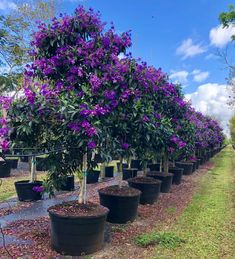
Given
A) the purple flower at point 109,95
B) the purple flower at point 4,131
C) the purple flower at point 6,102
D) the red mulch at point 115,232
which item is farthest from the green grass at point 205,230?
the purple flower at point 6,102

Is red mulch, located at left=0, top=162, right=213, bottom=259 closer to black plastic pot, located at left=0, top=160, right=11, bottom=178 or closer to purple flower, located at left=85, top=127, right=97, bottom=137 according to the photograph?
purple flower, located at left=85, top=127, right=97, bottom=137

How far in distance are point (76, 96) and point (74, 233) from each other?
1.73 m

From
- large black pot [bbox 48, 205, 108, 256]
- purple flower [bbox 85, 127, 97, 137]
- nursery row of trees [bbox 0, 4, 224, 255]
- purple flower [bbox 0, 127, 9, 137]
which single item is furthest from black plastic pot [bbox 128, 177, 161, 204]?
purple flower [bbox 0, 127, 9, 137]

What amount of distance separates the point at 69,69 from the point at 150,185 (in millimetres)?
3774

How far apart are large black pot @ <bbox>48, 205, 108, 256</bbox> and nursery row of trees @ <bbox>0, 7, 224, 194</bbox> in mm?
708

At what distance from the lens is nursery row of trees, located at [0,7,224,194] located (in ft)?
13.0

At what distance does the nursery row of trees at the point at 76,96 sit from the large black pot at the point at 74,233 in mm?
708

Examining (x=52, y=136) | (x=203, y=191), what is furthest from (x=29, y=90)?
(x=203, y=191)

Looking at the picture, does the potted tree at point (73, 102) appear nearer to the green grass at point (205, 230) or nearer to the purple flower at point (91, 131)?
the purple flower at point (91, 131)

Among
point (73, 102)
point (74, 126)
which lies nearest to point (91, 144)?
point (74, 126)

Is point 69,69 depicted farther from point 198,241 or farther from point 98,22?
point 198,241

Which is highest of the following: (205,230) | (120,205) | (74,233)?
(120,205)

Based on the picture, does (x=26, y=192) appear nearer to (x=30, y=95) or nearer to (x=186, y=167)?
(x=30, y=95)

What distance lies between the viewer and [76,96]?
4.15 m
